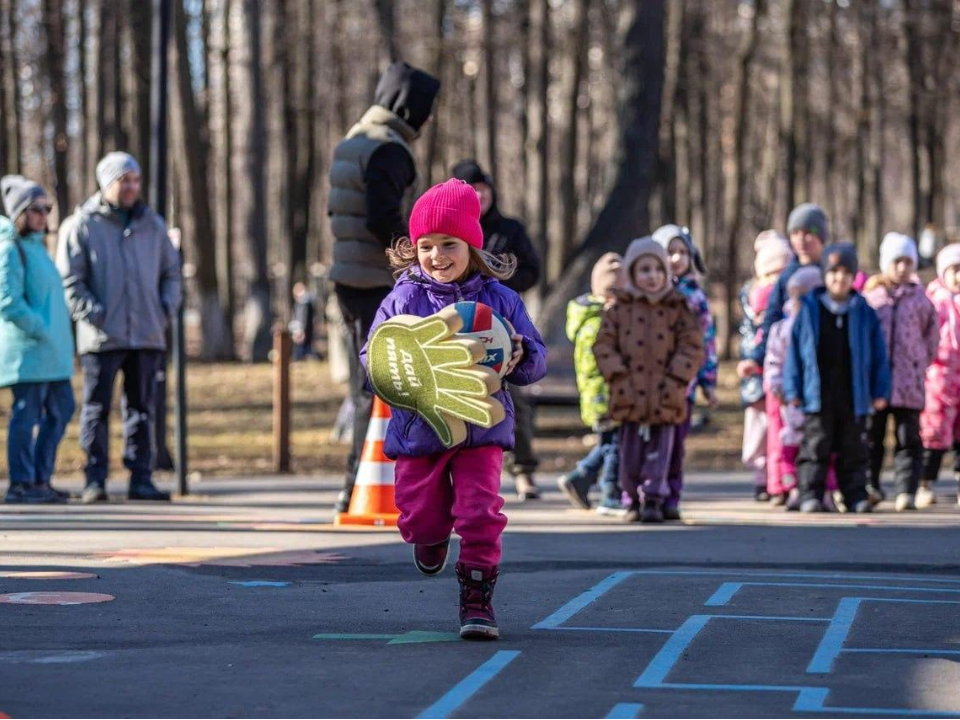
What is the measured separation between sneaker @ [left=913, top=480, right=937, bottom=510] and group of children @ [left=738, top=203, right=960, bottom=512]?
1 centimetres

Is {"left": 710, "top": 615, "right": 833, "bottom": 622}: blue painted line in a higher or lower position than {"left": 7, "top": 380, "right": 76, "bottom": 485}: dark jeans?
lower

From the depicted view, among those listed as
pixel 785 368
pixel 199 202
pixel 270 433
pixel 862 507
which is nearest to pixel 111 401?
pixel 785 368

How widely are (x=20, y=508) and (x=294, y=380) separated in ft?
55.9

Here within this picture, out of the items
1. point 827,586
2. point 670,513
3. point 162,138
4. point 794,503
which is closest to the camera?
point 827,586

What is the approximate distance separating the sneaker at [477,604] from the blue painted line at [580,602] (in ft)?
1.21

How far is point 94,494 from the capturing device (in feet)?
42.7

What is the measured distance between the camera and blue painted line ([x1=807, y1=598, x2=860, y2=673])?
6.43m

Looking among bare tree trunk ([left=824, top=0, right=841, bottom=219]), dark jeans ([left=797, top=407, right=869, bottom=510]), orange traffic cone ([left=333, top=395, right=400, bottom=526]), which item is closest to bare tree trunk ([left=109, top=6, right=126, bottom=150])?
bare tree trunk ([left=824, top=0, right=841, bottom=219])

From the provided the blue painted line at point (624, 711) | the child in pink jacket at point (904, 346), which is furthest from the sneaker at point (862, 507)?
the blue painted line at point (624, 711)

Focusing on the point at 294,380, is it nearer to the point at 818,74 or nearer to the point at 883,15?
the point at 883,15

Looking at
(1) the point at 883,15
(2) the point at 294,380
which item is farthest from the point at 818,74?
(2) the point at 294,380

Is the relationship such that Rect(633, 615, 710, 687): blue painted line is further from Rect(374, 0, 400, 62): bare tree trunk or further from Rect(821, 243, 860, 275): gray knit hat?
Rect(374, 0, 400, 62): bare tree trunk

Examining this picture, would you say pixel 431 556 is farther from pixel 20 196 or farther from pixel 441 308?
pixel 20 196

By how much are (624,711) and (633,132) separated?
61.9 ft
